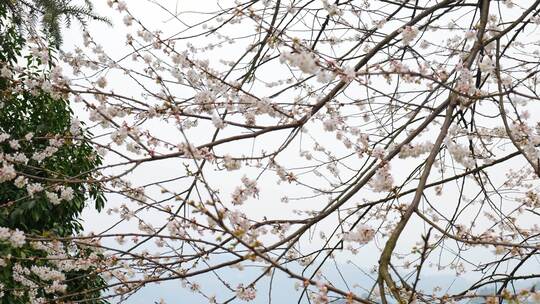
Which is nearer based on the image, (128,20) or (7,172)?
(7,172)

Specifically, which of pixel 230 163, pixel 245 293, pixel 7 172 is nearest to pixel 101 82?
pixel 7 172

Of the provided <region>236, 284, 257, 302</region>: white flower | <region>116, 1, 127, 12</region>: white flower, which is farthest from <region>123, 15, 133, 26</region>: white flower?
<region>236, 284, 257, 302</region>: white flower

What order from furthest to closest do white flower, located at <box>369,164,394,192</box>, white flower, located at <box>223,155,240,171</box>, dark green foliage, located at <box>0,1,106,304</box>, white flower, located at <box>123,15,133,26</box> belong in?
dark green foliage, located at <box>0,1,106,304</box>
white flower, located at <box>123,15,133,26</box>
white flower, located at <box>223,155,240,171</box>
white flower, located at <box>369,164,394,192</box>

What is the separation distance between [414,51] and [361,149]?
0.68m

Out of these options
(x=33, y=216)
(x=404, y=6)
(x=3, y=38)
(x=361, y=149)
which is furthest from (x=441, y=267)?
(x=3, y=38)

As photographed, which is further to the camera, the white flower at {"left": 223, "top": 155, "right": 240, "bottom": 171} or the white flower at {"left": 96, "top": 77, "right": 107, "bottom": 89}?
the white flower at {"left": 96, "top": 77, "right": 107, "bottom": 89}

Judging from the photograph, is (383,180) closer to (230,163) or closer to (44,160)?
(230,163)

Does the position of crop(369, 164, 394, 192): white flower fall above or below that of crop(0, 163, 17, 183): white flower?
below

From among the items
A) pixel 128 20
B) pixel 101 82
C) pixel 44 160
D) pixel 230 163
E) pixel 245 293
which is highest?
pixel 44 160

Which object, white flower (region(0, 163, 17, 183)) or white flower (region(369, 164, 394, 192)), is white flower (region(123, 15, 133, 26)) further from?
white flower (region(369, 164, 394, 192))

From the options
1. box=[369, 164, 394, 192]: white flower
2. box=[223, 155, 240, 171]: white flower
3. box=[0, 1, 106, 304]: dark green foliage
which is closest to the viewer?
box=[369, 164, 394, 192]: white flower

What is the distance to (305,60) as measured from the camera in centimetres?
122

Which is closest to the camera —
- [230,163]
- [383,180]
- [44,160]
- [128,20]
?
[383,180]

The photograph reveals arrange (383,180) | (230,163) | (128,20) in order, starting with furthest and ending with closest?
(128,20), (230,163), (383,180)
